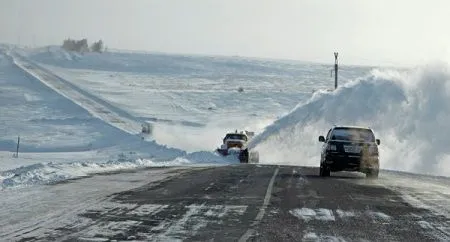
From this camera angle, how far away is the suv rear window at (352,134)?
2372 centimetres

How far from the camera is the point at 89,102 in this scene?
84.6 metres

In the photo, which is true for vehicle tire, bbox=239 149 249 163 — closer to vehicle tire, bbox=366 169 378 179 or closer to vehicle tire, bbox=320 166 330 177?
vehicle tire, bbox=320 166 330 177

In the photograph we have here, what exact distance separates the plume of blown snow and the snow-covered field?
0.06 meters

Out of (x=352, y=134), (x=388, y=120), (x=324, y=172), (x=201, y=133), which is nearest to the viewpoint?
(x=324, y=172)

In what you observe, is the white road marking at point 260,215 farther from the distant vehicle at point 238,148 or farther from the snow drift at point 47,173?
the distant vehicle at point 238,148

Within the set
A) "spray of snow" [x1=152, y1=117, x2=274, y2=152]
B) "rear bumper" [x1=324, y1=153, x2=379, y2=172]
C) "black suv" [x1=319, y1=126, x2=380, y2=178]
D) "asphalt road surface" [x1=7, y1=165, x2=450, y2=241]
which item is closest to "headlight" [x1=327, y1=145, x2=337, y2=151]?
"black suv" [x1=319, y1=126, x2=380, y2=178]

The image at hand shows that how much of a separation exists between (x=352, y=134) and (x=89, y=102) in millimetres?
63851

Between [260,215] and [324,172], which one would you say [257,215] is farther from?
[324,172]

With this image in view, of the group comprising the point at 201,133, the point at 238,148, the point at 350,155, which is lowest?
the point at 201,133

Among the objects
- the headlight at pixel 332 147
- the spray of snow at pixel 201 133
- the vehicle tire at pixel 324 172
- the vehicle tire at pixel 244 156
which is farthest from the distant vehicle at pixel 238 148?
the headlight at pixel 332 147

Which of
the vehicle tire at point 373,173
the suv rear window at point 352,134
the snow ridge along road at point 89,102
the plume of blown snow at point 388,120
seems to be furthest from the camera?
the snow ridge along road at point 89,102

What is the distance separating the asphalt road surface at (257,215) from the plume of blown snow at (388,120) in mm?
23632

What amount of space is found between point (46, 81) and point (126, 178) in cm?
8164

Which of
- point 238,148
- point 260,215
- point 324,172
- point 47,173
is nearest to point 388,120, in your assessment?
point 238,148
